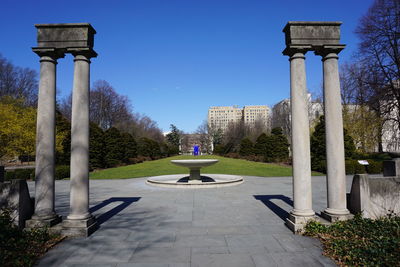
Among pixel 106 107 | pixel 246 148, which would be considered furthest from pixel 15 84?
pixel 246 148

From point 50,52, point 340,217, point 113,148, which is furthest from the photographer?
point 113,148

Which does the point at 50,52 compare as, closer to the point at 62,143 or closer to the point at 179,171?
the point at 179,171

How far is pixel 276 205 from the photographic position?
9797mm

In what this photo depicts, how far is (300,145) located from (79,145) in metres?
6.40

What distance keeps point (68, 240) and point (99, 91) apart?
5288cm

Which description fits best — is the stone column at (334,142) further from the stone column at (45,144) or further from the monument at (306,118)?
the stone column at (45,144)

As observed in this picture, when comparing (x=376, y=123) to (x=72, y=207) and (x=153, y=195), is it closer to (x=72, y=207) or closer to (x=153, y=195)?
(x=153, y=195)

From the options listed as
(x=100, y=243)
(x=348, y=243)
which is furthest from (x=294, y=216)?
(x=100, y=243)

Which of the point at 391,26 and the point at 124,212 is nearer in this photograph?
the point at 124,212

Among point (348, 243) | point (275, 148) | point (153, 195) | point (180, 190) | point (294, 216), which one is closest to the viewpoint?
point (348, 243)

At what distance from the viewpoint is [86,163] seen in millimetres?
7031

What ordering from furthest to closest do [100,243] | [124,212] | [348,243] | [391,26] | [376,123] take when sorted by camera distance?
[376,123] → [391,26] → [124,212] → [100,243] → [348,243]

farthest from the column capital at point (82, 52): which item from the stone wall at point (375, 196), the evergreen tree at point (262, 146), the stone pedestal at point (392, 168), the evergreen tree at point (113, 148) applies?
the evergreen tree at point (262, 146)

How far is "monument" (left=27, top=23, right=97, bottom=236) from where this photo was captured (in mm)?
6871
